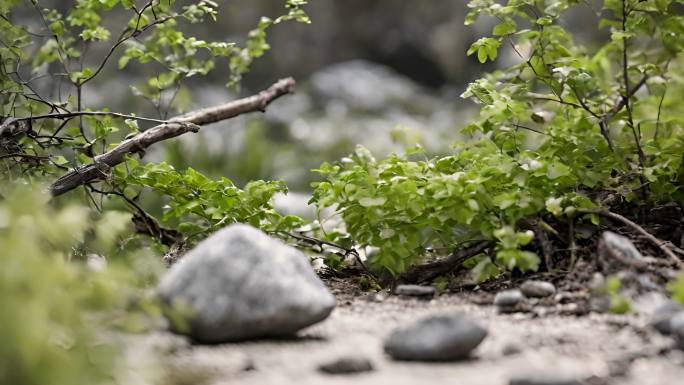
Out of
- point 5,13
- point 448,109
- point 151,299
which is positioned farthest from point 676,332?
point 448,109

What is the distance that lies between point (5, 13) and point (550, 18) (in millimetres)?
1971

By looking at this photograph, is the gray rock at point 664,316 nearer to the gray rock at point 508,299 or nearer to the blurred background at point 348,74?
the gray rock at point 508,299

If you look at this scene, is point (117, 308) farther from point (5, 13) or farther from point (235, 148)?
point (235, 148)

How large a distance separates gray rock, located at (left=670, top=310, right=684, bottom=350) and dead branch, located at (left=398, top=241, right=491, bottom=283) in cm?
84

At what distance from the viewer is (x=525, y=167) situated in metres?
2.17

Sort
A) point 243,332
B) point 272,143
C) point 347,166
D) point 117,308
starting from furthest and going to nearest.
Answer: point 272,143 < point 347,166 < point 243,332 < point 117,308

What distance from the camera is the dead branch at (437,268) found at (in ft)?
7.64

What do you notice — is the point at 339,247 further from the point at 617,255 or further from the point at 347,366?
the point at 347,366

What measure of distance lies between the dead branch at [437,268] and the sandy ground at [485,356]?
1.61ft

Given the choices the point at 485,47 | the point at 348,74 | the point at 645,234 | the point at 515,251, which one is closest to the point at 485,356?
the point at 515,251

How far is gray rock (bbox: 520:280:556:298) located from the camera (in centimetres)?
201

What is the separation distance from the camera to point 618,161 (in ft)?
7.70

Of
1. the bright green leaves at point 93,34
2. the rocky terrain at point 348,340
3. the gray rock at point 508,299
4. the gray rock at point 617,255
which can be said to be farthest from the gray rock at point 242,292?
the bright green leaves at point 93,34

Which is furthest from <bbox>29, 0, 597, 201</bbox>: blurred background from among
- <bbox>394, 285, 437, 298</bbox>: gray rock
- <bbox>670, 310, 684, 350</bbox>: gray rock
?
<bbox>670, 310, 684, 350</bbox>: gray rock
